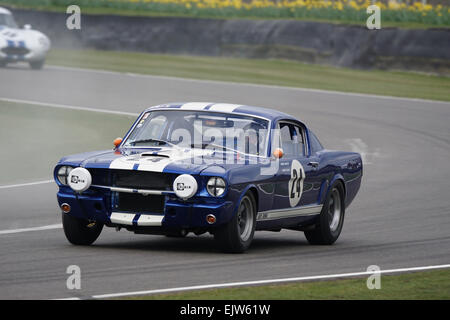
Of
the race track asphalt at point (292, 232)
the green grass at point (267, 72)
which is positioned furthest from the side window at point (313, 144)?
the green grass at point (267, 72)

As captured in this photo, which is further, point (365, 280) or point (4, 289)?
point (365, 280)

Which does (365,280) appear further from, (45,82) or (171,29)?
(171,29)

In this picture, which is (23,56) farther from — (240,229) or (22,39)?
(240,229)

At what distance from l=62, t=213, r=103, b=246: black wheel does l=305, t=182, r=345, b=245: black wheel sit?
91.4 inches

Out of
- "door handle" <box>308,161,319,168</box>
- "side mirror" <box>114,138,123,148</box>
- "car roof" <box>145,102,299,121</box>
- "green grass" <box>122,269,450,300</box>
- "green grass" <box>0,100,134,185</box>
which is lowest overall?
"green grass" <box>0,100,134,185</box>

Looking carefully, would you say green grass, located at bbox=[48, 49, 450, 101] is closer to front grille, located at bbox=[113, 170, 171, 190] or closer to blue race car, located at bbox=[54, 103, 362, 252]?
blue race car, located at bbox=[54, 103, 362, 252]

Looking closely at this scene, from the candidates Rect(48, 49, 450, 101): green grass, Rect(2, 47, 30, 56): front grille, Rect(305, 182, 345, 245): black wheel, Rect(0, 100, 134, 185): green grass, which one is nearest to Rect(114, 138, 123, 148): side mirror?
Rect(305, 182, 345, 245): black wheel

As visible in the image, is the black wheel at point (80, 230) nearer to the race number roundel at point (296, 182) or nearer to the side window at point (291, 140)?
the race number roundel at point (296, 182)

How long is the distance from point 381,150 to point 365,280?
436 inches

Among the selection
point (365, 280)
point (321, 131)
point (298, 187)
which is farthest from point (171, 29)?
point (365, 280)

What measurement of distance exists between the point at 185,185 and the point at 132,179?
1.77ft

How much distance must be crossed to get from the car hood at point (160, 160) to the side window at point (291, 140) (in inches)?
31.4

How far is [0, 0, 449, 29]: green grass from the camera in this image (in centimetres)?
3100

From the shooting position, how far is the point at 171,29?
1305 inches
